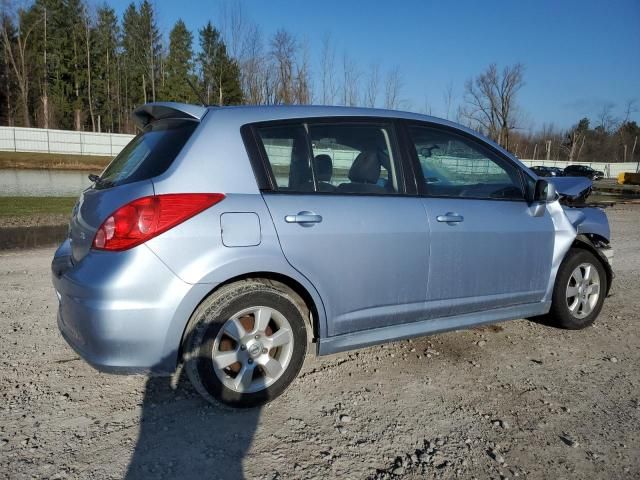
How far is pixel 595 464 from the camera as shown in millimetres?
2354

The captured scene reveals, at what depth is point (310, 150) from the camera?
3012mm

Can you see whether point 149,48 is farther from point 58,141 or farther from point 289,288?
point 289,288

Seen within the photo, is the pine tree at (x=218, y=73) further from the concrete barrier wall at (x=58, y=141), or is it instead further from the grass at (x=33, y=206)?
the grass at (x=33, y=206)

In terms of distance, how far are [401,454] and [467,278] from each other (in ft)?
4.68

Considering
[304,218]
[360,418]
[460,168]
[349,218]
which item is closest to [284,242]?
[304,218]

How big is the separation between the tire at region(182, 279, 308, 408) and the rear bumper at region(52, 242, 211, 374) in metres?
0.11

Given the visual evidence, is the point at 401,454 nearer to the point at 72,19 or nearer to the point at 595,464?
the point at 595,464

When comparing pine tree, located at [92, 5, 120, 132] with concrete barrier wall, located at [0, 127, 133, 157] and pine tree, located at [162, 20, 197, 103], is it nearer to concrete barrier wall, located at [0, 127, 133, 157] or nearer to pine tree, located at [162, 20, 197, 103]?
pine tree, located at [162, 20, 197, 103]

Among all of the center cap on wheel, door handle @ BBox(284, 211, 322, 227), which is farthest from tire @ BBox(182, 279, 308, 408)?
door handle @ BBox(284, 211, 322, 227)

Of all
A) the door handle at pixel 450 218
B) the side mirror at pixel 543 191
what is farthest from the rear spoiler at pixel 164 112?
the side mirror at pixel 543 191

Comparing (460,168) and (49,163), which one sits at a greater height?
(49,163)

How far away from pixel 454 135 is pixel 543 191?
835mm

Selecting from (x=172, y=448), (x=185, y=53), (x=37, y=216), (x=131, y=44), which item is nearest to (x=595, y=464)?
(x=172, y=448)

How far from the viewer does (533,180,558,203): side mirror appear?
368 centimetres
